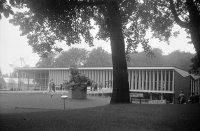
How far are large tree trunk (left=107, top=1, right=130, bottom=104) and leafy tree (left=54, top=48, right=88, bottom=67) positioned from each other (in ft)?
222

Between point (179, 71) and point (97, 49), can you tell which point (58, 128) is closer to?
point (179, 71)

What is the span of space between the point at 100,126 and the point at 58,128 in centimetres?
107

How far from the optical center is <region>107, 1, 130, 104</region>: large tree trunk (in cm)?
1525

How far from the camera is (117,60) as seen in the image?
51.5 ft

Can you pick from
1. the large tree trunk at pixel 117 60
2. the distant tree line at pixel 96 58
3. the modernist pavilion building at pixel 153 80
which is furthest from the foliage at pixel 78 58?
the large tree trunk at pixel 117 60

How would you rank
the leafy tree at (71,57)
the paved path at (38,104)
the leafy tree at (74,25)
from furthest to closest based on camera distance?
1. the leafy tree at (71,57)
2. the leafy tree at (74,25)
3. the paved path at (38,104)

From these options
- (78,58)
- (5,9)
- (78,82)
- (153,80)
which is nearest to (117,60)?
(78,82)

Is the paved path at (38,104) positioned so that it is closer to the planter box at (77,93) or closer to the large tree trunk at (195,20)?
the planter box at (77,93)

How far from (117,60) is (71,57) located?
70540 mm

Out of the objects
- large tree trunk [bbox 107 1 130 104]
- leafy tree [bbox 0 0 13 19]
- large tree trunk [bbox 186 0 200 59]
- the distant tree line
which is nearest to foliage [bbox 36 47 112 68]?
the distant tree line

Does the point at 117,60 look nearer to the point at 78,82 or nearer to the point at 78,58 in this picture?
the point at 78,82

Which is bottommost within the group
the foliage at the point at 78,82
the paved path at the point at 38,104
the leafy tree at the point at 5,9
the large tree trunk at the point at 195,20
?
the paved path at the point at 38,104

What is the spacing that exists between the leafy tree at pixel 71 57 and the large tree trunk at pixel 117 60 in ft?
222

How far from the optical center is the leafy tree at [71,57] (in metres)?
84.2
